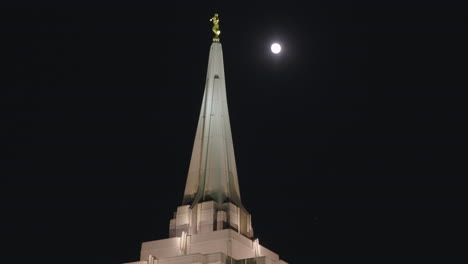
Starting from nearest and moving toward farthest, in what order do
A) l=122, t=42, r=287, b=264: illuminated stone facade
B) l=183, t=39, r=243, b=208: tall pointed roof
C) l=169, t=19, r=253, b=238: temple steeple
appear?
l=122, t=42, r=287, b=264: illuminated stone facade < l=169, t=19, r=253, b=238: temple steeple < l=183, t=39, r=243, b=208: tall pointed roof

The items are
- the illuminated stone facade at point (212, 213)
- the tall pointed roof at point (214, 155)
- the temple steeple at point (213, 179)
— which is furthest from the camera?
the tall pointed roof at point (214, 155)

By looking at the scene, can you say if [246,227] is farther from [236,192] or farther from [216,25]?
[216,25]

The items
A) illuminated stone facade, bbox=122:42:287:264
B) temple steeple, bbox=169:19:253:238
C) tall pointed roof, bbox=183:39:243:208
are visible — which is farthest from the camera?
tall pointed roof, bbox=183:39:243:208

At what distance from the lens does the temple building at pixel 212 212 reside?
25906mm

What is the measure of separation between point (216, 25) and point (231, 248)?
537 inches

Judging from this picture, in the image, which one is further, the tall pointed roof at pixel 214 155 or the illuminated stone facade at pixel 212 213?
the tall pointed roof at pixel 214 155

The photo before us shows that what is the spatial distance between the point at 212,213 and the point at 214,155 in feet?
11.4

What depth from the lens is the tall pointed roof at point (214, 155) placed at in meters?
28.9

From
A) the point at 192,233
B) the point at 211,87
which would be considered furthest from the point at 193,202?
the point at 211,87

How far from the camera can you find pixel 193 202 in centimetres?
2869

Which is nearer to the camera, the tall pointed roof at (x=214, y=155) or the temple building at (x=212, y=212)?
the temple building at (x=212, y=212)

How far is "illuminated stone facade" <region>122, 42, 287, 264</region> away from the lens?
25.9 meters

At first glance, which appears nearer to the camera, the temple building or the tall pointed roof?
the temple building

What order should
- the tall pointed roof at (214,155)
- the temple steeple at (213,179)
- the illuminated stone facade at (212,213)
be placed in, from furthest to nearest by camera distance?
the tall pointed roof at (214,155) < the temple steeple at (213,179) < the illuminated stone facade at (212,213)
